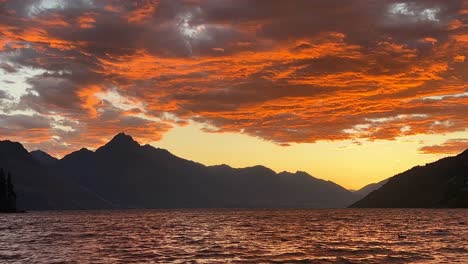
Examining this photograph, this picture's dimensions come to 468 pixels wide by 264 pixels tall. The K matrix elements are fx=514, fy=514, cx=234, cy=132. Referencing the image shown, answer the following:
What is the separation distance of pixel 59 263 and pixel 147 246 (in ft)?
68.5

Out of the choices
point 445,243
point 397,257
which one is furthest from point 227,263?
point 445,243

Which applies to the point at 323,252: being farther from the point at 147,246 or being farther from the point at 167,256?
the point at 147,246

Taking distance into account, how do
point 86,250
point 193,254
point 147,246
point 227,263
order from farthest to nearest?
point 147,246
point 86,250
point 193,254
point 227,263

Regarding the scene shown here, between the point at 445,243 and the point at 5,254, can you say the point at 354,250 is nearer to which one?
Answer: the point at 445,243

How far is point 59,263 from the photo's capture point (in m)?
54.8

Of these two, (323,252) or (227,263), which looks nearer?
(227,263)

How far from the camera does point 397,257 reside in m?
57.6

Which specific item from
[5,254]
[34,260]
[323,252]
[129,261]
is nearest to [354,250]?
[323,252]

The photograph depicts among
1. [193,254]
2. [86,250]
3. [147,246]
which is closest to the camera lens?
[193,254]

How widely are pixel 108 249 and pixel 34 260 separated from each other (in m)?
13.4

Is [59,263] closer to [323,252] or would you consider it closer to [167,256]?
[167,256]

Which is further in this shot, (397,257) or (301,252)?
(301,252)

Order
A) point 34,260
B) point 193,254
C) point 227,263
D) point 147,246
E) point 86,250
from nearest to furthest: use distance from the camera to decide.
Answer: point 227,263
point 34,260
point 193,254
point 86,250
point 147,246

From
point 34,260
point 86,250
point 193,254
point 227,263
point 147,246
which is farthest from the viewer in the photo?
point 147,246
